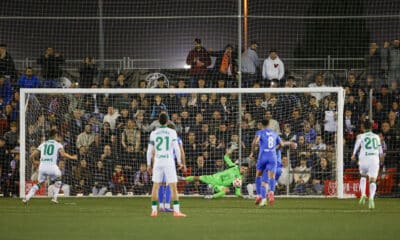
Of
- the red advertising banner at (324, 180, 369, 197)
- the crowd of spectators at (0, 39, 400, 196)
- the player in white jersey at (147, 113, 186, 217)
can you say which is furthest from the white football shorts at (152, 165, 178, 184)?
the red advertising banner at (324, 180, 369, 197)

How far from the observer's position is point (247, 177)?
23922 millimetres

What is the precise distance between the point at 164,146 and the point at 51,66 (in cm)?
826

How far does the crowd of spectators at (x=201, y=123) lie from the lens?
23750 millimetres

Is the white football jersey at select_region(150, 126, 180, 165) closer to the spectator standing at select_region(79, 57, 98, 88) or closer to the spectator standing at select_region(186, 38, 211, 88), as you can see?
the spectator standing at select_region(186, 38, 211, 88)

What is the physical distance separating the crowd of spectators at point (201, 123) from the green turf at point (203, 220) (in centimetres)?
169

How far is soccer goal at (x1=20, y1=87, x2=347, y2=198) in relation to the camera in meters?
23.7

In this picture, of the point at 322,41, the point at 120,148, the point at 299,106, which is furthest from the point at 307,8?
the point at 120,148

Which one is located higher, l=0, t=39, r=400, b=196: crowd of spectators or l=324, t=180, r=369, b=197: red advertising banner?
l=0, t=39, r=400, b=196: crowd of spectators

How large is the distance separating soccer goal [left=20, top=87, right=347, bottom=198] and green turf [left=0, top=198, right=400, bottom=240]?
1604 mm

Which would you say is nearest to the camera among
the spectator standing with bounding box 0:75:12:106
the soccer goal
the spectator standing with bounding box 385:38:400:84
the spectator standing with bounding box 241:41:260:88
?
the soccer goal

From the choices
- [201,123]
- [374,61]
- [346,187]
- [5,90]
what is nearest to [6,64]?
[5,90]

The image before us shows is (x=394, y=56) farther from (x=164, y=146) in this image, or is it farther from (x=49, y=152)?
(x=49, y=152)

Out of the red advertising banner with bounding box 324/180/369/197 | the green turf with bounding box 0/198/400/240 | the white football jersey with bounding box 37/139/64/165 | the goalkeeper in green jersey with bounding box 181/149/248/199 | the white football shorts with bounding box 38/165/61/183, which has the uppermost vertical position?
the white football jersey with bounding box 37/139/64/165

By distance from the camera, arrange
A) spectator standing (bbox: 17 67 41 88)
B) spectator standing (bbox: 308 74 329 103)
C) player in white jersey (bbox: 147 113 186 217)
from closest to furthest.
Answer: player in white jersey (bbox: 147 113 186 217), spectator standing (bbox: 308 74 329 103), spectator standing (bbox: 17 67 41 88)
